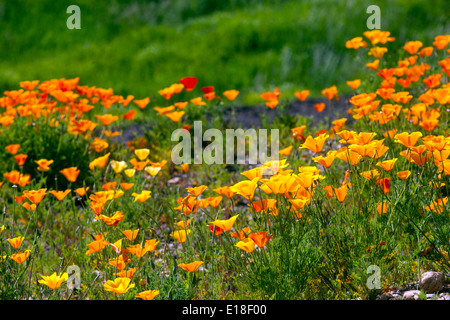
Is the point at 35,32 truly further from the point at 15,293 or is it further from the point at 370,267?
the point at 370,267

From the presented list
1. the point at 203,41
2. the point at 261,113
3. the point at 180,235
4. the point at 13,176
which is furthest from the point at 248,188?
the point at 203,41

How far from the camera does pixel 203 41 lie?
25.2 ft

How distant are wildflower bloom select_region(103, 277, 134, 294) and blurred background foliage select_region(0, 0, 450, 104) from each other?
185 inches

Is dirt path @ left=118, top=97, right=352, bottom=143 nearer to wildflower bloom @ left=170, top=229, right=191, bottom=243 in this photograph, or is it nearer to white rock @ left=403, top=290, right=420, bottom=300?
wildflower bloom @ left=170, top=229, right=191, bottom=243

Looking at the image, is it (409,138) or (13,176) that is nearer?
(409,138)

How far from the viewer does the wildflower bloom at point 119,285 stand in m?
2.08

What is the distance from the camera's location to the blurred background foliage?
703 cm

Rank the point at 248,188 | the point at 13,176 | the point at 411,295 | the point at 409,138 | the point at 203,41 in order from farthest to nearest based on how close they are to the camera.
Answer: the point at 203,41, the point at 13,176, the point at 409,138, the point at 411,295, the point at 248,188

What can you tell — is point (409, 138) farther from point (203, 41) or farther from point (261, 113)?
point (203, 41)

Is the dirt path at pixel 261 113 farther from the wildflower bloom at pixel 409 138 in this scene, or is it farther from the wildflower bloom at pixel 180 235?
the wildflower bloom at pixel 409 138

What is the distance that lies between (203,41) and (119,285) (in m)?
5.99

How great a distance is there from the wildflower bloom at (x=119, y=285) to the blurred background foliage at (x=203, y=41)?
185 inches

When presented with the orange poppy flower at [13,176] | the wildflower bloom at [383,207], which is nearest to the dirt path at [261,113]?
the orange poppy flower at [13,176]
